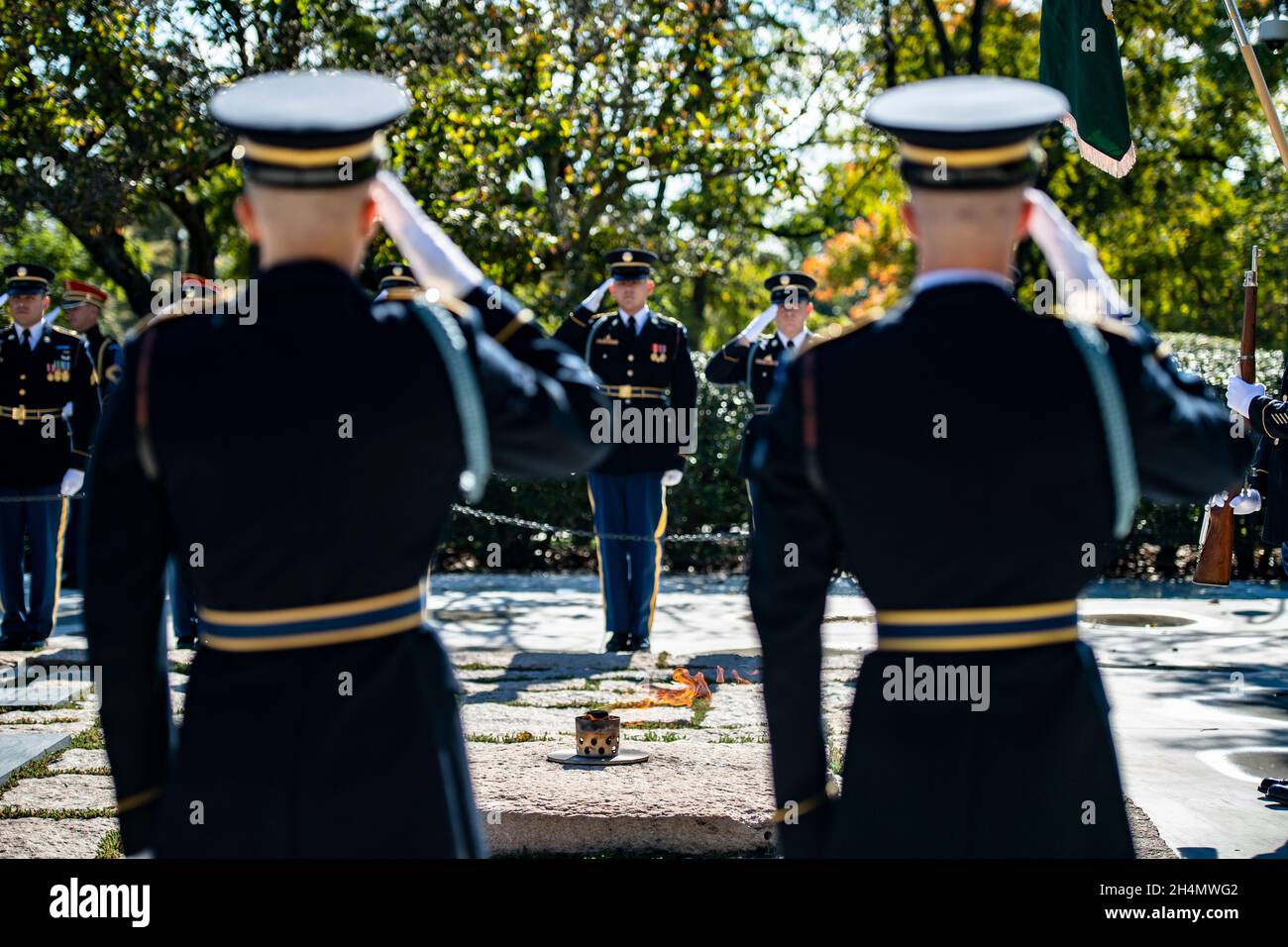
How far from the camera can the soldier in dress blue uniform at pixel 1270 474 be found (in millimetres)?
6383

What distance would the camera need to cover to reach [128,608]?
2402 mm

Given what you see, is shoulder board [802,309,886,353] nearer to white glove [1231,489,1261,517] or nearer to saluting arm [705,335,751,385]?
white glove [1231,489,1261,517]

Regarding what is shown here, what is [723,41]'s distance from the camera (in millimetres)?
15492

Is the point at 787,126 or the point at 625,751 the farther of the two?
the point at 787,126

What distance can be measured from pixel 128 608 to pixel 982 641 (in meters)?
1.29

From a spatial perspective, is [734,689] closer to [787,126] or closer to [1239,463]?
[1239,463]

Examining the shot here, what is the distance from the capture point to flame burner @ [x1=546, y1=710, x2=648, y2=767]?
568cm

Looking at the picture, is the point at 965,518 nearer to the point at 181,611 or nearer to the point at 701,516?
the point at 181,611

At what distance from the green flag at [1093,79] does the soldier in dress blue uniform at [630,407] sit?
2.54 m

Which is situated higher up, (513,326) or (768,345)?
(768,345)

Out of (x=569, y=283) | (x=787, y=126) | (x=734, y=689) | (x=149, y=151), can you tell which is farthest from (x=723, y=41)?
(x=734, y=689)

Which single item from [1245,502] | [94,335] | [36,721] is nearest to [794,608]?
[36,721]

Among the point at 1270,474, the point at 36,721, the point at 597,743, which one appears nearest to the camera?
the point at 597,743
